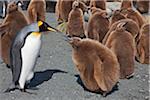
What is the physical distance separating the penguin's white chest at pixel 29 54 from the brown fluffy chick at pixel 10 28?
0.74 m

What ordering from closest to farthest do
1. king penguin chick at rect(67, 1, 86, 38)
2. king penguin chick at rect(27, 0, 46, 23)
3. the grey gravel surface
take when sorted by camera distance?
1. the grey gravel surface
2. king penguin chick at rect(67, 1, 86, 38)
3. king penguin chick at rect(27, 0, 46, 23)

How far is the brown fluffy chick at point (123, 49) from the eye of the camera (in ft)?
16.3

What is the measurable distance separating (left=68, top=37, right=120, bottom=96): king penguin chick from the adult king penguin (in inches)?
14.8

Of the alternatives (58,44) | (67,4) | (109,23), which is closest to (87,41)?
(109,23)

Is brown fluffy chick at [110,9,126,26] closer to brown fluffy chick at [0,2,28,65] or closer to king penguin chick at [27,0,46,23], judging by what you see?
king penguin chick at [27,0,46,23]

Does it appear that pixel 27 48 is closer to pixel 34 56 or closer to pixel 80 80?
pixel 34 56

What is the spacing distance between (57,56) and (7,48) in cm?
86

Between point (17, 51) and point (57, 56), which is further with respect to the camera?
point (57, 56)

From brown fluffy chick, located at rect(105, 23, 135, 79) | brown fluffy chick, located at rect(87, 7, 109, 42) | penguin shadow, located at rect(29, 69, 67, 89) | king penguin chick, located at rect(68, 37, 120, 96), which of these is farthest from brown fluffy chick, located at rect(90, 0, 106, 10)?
king penguin chick, located at rect(68, 37, 120, 96)

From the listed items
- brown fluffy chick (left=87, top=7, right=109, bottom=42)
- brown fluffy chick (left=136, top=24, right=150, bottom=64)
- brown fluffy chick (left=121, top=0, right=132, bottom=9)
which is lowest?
brown fluffy chick (left=136, top=24, right=150, bottom=64)

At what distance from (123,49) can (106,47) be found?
1.77ft

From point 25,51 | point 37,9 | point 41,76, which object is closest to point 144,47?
point 41,76

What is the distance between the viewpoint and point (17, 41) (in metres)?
4.39

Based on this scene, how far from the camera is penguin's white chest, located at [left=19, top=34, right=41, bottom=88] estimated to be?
4.36 meters
